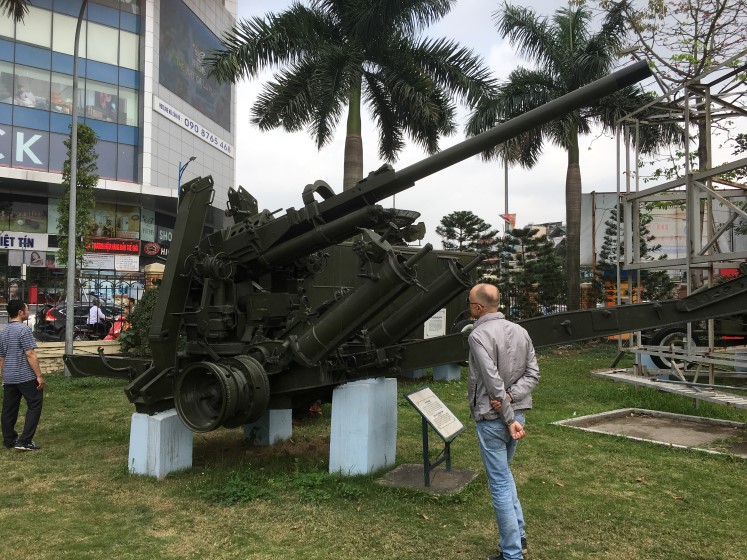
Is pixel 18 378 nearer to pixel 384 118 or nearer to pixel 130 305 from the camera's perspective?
pixel 130 305

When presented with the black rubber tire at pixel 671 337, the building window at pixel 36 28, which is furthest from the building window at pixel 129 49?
the black rubber tire at pixel 671 337

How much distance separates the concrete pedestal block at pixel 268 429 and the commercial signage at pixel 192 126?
118 feet

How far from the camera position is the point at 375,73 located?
1880 centimetres

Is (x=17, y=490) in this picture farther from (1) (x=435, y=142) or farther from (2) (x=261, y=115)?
(1) (x=435, y=142)

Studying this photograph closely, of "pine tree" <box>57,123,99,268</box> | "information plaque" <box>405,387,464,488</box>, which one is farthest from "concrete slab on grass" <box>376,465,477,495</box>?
"pine tree" <box>57,123,99,268</box>

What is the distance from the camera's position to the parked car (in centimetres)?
1583

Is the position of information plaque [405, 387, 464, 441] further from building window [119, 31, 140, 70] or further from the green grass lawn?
building window [119, 31, 140, 70]

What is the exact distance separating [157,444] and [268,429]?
62.7 inches

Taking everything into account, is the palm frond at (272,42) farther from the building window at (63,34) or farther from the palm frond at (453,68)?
the building window at (63,34)

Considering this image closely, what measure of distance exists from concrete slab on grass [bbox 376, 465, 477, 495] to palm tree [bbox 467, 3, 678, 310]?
14.9 metres

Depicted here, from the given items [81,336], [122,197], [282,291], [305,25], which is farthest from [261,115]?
[122,197]

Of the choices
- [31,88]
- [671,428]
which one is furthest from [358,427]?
[31,88]

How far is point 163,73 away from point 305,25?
2610cm

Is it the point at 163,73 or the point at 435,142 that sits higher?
the point at 163,73
